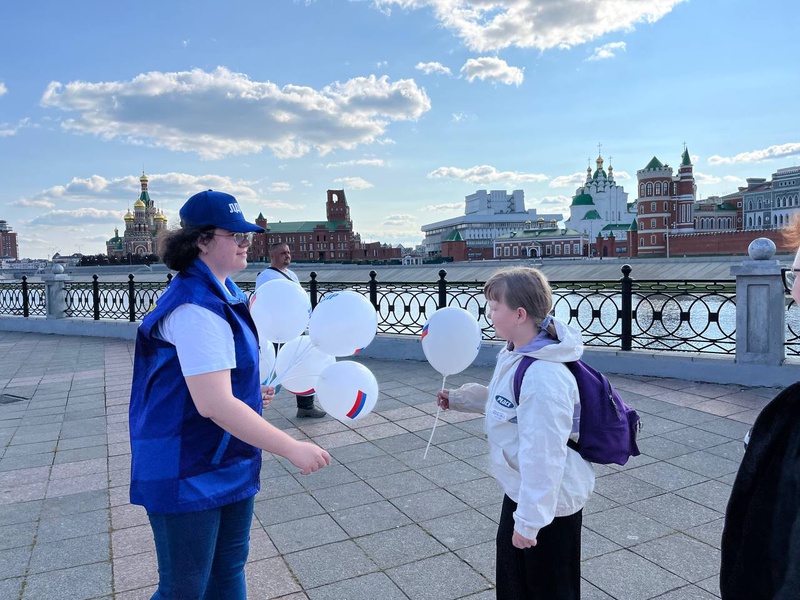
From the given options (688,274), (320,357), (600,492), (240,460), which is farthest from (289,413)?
(688,274)

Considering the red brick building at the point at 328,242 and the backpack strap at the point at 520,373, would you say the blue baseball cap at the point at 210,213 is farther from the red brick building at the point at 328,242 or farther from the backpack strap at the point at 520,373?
the red brick building at the point at 328,242

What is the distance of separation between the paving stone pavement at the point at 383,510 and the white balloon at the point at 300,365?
88 centimetres

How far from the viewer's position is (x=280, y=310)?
13.6ft

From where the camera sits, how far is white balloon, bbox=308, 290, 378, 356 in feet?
13.1

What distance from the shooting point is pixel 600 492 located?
4277 mm

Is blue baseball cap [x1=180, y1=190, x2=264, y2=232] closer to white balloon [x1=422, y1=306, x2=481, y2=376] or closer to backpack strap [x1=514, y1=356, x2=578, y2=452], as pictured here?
backpack strap [x1=514, y1=356, x2=578, y2=452]

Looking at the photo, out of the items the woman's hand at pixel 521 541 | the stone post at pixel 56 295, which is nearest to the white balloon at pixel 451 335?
the woman's hand at pixel 521 541

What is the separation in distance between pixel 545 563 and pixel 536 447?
0.54 metres

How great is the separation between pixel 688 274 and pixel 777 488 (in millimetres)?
55982

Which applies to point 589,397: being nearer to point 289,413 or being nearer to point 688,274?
point 289,413

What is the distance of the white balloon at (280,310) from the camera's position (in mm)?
4160

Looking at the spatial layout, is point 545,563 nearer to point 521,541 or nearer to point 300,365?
point 521,541

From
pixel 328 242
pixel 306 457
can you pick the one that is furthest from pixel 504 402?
pixel 328 242

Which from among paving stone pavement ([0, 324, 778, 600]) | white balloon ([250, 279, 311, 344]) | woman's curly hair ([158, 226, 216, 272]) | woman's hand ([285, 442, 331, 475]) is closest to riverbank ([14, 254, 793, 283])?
paving stone pavement ([0, 324, 778, 600])
